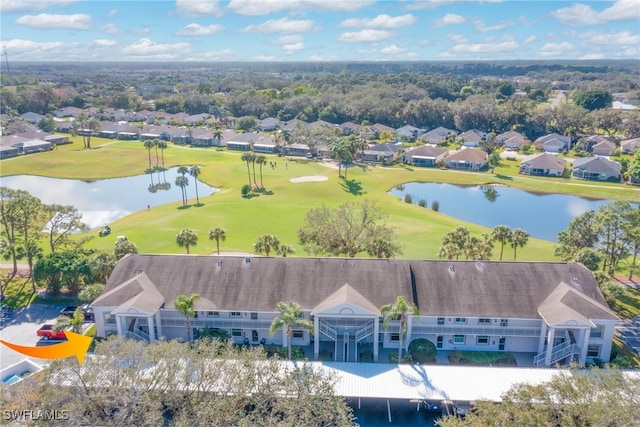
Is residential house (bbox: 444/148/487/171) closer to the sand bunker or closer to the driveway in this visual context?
the sand bunker

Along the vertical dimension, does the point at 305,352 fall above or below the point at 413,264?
below

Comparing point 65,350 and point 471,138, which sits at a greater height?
point 471,138

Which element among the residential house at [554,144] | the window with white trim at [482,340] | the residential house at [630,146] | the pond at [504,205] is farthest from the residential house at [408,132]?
→ the window with white trim at [482,340]

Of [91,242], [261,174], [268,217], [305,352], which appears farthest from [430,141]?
[305,352]

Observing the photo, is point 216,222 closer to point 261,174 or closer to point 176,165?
point 261,174

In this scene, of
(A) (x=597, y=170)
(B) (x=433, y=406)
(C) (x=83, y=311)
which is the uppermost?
(A) (x=597, y=170)

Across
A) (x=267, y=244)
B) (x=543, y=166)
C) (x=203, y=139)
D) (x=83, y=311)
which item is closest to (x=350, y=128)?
(x=203, y=139)

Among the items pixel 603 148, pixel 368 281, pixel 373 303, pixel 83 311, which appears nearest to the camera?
pixel 373 303

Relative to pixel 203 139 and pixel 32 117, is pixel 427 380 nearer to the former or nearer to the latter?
pixel 203 139
